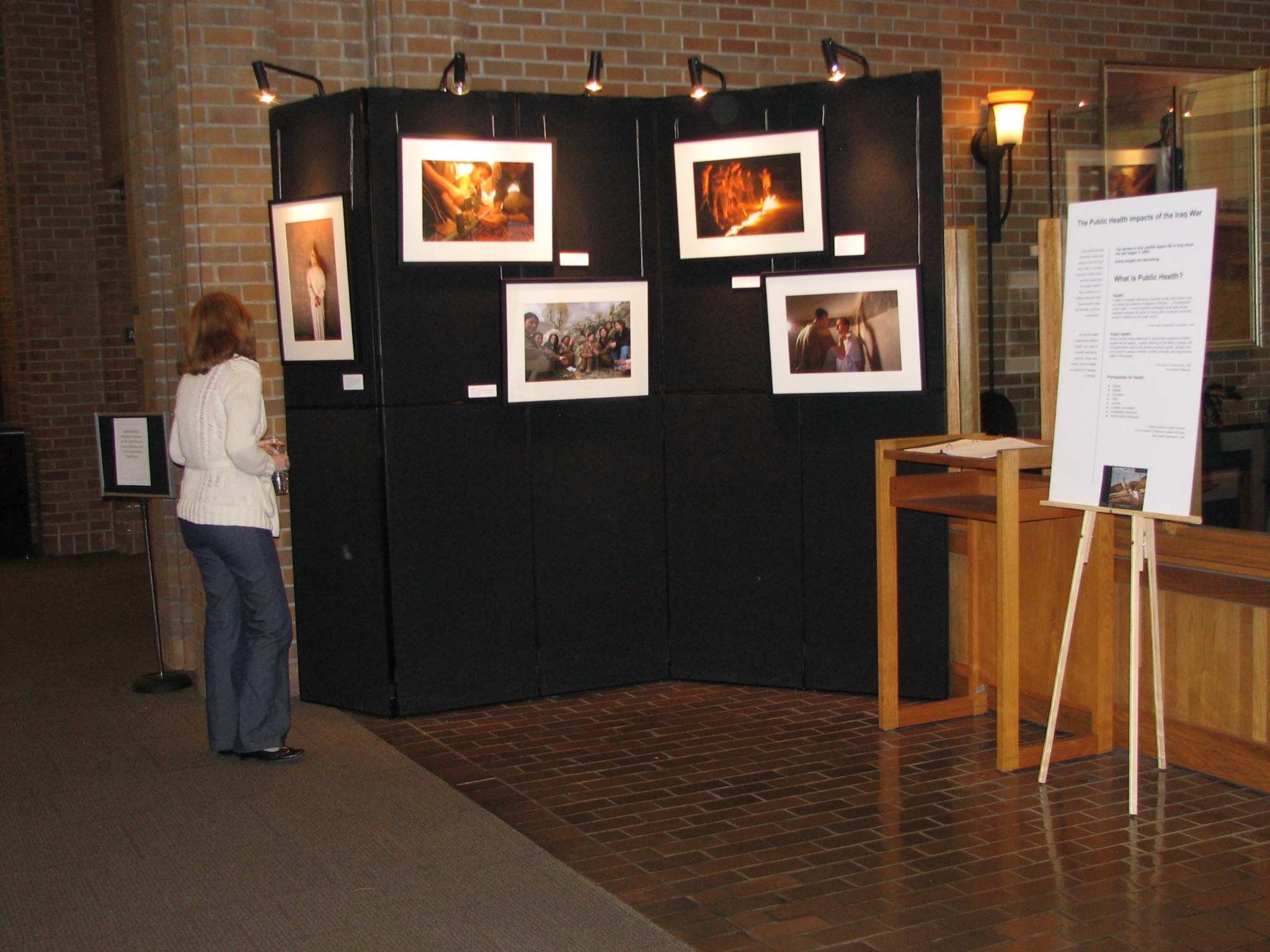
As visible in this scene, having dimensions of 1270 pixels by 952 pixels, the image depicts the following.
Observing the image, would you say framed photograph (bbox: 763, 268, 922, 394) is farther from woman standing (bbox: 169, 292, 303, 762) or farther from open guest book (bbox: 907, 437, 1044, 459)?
woman standing (bbox: 169, 292, 303, 762)

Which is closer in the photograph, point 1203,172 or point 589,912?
point 589,912

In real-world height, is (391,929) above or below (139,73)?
below

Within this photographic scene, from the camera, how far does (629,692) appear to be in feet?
18.9

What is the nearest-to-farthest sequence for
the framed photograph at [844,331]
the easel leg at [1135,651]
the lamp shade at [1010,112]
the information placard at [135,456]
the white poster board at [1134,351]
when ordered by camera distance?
the white poster board at [1134,351] → the easel leg at [1135,651] → the framed photograph at [844,331] → the information placard at [135,456] → the lamp shade at [1010,112]

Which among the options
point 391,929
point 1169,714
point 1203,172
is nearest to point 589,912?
point 391,929

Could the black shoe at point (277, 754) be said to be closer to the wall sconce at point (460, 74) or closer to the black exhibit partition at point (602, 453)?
the black exhibit partition at point (602, 453)

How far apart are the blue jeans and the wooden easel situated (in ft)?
9.09

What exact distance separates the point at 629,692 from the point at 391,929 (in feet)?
8.19

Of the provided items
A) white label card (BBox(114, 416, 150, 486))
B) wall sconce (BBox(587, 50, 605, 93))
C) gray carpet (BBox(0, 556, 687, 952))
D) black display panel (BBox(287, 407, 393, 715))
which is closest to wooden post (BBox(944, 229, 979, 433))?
wall sconce (BBox(587, 50, 605, 93))

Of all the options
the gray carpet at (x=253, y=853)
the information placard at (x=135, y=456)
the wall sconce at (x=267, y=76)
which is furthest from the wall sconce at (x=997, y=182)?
the information placard at (x=135, y=456)

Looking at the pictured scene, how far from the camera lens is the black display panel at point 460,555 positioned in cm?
538

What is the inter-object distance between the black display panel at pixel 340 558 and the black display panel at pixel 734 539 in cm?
133

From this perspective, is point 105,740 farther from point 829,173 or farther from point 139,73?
point 829,173

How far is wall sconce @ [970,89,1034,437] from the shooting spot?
6898mm
